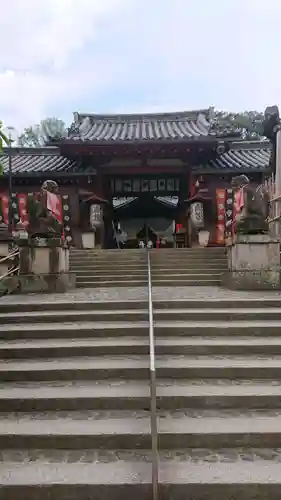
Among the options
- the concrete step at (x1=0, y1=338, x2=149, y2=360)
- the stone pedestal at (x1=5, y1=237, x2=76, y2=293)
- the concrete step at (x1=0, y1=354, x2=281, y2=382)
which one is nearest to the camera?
the concrete step at (x1=0, y1=354, x2=281, y2=382)

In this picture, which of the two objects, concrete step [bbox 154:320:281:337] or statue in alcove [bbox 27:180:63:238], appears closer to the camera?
concrete step [bbox 154:320:281:337]

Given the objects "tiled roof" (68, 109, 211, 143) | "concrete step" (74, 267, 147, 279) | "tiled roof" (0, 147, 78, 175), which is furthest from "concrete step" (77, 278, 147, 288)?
"tiled roof" (68, 109, 211, 143)

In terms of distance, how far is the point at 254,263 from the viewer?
876cm

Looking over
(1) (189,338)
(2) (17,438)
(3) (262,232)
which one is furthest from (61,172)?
(2) (17,438)

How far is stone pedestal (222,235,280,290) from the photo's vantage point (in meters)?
8.59

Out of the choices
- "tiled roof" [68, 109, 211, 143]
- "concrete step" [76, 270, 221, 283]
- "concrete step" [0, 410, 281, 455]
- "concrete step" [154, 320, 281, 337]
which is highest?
"tiled roof" [68, 109, 211, 143]

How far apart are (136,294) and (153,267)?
2516 millimetres

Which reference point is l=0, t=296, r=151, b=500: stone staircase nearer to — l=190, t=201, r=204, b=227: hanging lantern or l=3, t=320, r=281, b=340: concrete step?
l=3, t=320, r=281, b=340: concrete step

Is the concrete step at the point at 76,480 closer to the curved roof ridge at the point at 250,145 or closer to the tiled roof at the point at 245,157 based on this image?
the tiled roof at the point at 245,157

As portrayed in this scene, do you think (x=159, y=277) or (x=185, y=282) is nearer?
(x=185, y=282)

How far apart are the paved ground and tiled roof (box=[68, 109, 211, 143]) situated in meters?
11.5

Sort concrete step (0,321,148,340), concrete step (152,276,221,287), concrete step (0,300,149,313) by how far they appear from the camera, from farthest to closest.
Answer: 1. concrete step (152,276,221,287)
2. concrete step (0,300,149,313)
3. concrete step (0,321,148,340)

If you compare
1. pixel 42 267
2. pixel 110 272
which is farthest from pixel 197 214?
pixel 42 267

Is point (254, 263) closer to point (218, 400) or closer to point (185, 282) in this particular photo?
point (185, 282)
